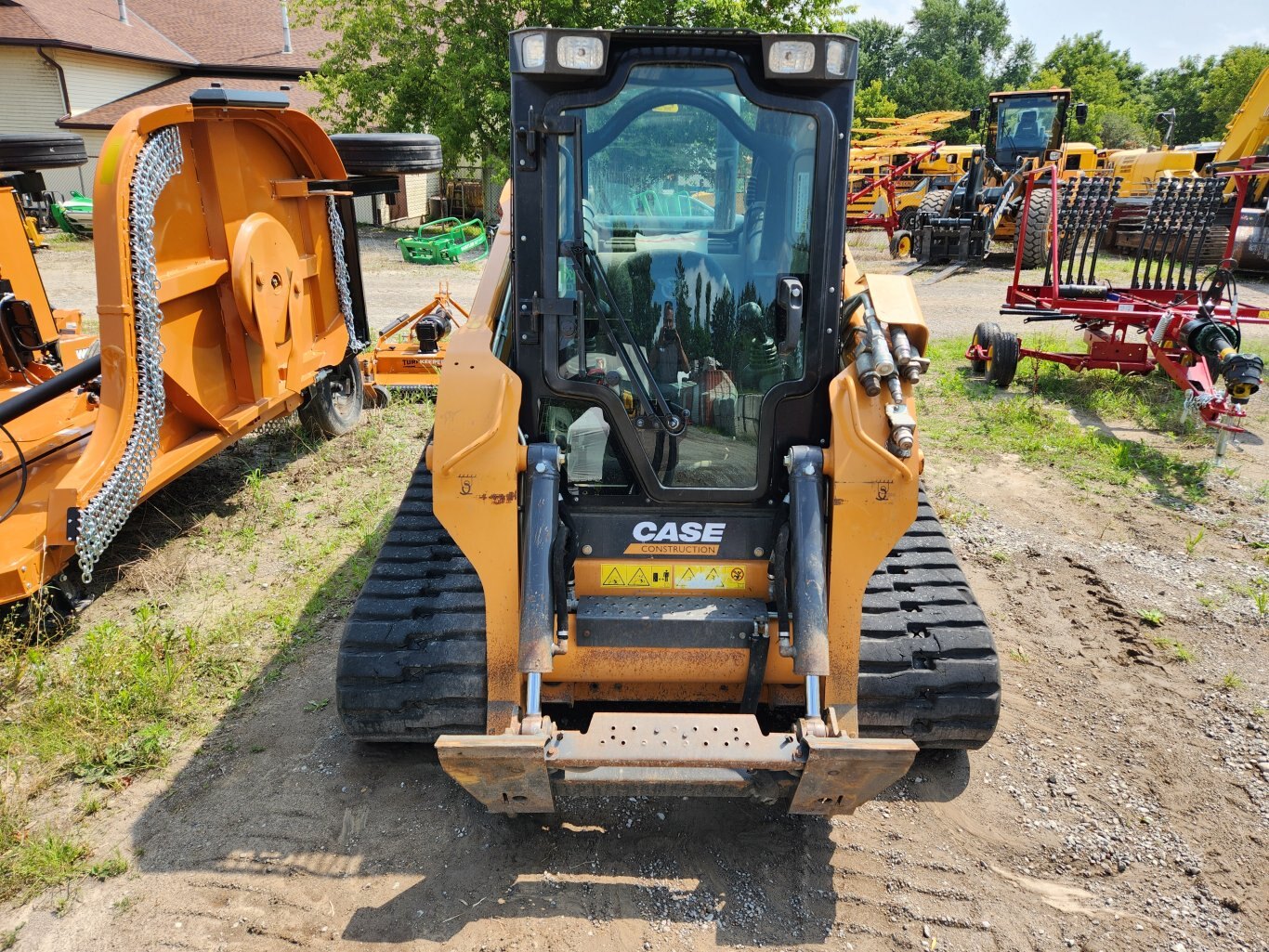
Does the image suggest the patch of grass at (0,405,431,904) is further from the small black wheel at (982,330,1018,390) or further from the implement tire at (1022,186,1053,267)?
the implement tire at (1022,186,1053,267)

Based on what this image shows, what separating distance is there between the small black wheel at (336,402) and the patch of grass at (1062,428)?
4865 mm

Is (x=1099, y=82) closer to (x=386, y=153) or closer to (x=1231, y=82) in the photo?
(x=1231, y=82)

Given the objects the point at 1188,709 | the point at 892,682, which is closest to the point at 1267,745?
the point at 1188,709

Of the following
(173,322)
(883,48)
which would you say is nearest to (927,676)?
(173,322)

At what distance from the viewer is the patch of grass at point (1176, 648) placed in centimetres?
423

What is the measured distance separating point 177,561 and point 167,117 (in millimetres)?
2465

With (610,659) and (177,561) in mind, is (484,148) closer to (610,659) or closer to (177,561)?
(177,561)

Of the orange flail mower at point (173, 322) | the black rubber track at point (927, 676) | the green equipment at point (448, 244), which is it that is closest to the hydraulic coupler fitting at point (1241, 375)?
the black rubber track at point (927, 676)

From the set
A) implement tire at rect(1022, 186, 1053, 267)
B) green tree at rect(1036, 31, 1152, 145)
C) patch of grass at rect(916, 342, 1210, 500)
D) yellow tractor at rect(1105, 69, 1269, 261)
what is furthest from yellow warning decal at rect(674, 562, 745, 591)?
green tree at rect(1036, 31, 1152, 145)

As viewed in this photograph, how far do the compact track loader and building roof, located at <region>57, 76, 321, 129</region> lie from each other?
Result: 24.4 metres

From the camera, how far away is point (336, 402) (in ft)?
23.4

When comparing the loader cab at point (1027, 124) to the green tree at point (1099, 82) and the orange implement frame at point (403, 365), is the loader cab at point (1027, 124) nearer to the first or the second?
the orange implement frame at point (403, 365)

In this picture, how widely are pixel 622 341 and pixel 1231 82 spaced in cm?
5149

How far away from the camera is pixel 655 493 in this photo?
3139mm
